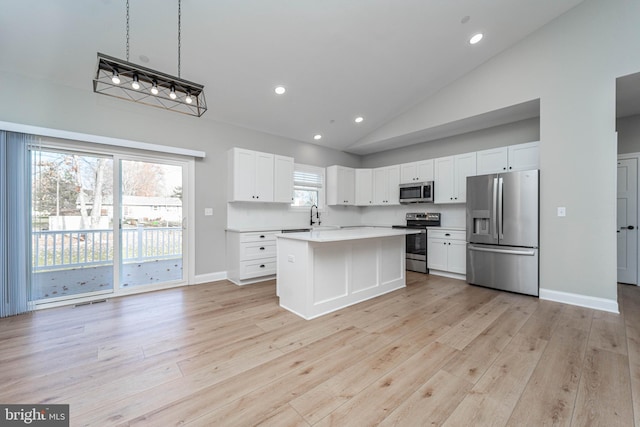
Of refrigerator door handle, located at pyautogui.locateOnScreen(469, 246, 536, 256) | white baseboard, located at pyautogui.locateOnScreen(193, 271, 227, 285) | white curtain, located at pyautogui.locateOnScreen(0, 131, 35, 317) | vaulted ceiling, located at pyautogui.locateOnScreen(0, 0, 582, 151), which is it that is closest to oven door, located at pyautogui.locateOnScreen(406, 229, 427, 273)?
refrigerator door handle, located at pyautogui.locateOnScreen(469, 246, 536, 256)

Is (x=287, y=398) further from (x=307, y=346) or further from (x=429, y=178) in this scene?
(x=429, y=178)

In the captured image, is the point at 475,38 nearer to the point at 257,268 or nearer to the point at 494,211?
the point at 494,211

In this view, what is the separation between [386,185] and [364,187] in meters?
0.57

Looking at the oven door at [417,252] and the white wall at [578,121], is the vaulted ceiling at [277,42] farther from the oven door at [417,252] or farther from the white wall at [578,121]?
the oven door at [417,252]

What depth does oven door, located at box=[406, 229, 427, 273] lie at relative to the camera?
16.4 ft

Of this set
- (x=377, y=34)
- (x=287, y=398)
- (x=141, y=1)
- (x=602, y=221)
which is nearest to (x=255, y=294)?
(x=287, y=398)

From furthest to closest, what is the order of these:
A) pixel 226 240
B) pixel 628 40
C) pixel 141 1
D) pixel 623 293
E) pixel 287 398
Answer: pixel 226 240
pixel 623 293
pixel 628 40
pixel 141 1
pixel 287 398

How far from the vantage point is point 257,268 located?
429 cm

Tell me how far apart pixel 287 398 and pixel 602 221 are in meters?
4.02

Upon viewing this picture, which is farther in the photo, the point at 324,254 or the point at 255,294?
the point at 255,294

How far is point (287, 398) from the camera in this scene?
1627 mm

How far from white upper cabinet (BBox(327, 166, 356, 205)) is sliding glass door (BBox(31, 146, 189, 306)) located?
10.1 feet

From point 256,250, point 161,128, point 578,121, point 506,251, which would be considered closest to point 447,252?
point 506,251

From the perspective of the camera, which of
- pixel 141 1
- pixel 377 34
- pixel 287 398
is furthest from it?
pixel 377 34
